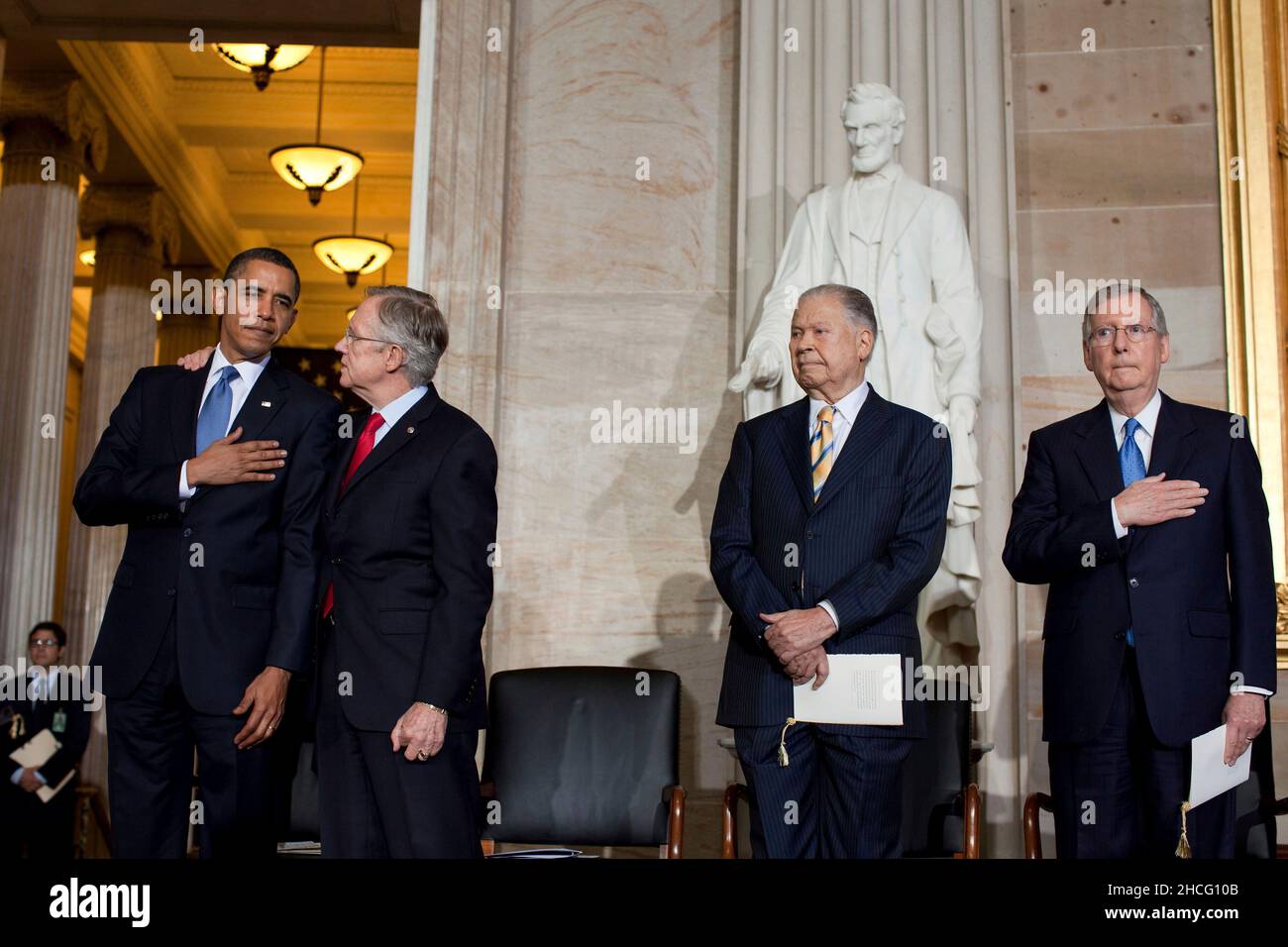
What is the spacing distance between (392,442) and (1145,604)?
1.80 m

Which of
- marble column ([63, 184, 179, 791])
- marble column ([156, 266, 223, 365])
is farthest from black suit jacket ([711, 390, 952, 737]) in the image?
marble column ([156, 266, 223, 365])

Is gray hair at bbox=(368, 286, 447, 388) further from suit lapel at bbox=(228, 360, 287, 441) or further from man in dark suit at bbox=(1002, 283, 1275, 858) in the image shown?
man in dark suit at bbox=(1002, 283, 1275, 858)

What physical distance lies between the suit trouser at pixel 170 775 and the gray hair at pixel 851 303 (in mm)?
1733

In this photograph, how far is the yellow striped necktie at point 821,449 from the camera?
3.69 m

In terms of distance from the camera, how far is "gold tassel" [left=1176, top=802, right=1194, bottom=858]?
3.35 meters

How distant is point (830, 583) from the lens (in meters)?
3.57

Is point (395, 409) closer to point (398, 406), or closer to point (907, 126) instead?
point (398, 406)

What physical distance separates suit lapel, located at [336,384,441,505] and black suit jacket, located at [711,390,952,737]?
79 cm

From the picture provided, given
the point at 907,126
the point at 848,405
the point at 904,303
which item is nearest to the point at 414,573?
the point at 848,405

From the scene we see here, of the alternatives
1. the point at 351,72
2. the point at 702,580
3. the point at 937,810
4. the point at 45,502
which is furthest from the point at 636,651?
the point at 351,72

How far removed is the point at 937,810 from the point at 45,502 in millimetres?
8087

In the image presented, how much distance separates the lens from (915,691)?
11.6ft

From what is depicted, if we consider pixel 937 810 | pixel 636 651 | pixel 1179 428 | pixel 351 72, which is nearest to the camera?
pixel 1179 428
